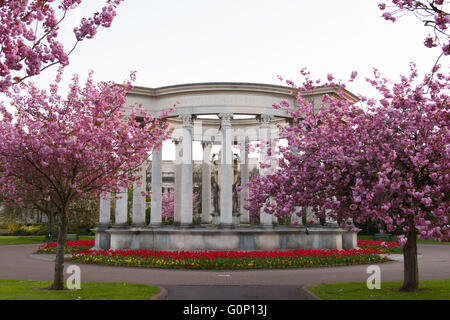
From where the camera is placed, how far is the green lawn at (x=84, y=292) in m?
14.7

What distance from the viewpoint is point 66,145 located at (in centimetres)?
1644

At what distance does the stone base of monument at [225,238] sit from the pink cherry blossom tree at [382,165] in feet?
51.0

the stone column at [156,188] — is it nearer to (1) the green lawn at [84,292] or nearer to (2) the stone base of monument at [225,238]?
(2) the stone base of monument at [225,238]

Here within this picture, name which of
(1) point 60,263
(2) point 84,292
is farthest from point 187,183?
(2) point 84,292

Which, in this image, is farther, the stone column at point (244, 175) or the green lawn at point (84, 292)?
the stone column at point (244, 175)

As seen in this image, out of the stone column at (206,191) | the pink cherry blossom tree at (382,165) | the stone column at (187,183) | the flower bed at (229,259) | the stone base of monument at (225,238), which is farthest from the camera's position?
the stone column at (206,191)

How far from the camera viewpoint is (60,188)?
→ 17000 mm

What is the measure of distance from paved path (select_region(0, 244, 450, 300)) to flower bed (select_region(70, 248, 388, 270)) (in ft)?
3.08

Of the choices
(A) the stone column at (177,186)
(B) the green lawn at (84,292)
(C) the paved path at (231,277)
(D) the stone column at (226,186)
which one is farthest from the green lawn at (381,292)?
(A) the stone column at (177,186)

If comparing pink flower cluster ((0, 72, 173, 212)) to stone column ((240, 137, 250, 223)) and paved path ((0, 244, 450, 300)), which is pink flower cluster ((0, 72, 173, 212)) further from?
stone column ((240, 137, 250, 223))

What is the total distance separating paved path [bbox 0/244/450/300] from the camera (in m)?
16.9

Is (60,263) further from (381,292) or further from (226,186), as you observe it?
(226,186)

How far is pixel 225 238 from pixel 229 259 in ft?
16.4

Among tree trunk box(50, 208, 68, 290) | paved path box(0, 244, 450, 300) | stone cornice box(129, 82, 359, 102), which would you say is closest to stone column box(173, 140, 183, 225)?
stone cornice box(129, 82, 359, 102)
